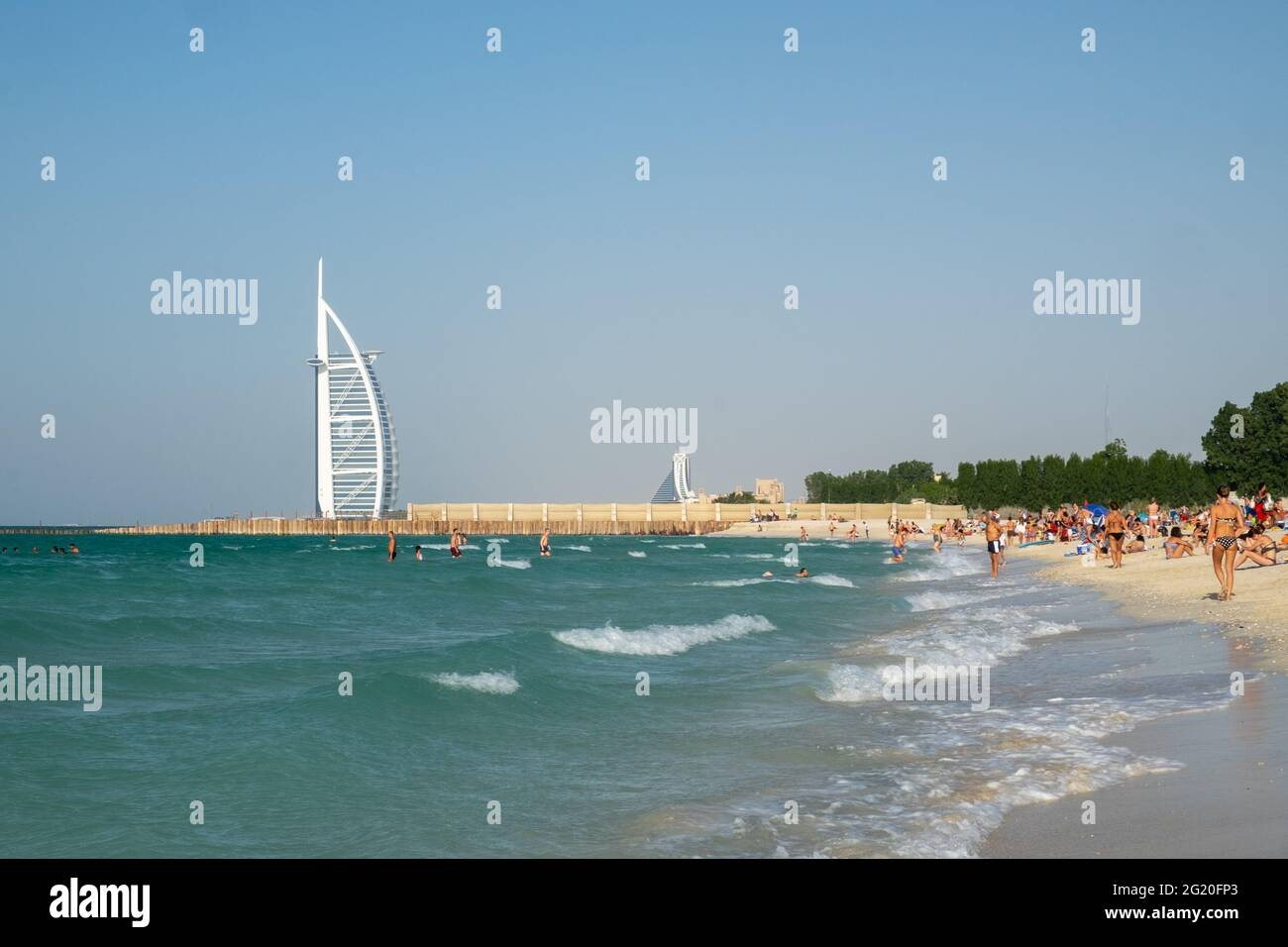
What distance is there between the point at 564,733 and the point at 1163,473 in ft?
291

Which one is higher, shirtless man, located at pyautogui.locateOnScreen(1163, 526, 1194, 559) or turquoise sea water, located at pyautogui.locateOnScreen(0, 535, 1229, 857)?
shirtless man, located at pyautogui.locateOnScreen(1163, 526, 1194, 559)

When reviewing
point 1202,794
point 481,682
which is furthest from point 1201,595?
point 1202,794

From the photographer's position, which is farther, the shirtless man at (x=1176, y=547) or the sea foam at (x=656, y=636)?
the shirtless man at (x=1176, y=547)

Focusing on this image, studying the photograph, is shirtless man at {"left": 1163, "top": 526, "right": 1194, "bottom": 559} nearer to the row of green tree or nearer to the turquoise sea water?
the turquoise sea water

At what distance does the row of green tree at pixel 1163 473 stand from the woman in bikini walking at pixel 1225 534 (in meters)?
65.4

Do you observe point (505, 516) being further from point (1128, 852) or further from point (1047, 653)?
point (1128, 852)

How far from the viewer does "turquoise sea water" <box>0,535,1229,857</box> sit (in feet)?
29.3

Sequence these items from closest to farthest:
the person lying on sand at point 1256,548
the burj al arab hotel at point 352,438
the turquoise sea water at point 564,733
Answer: the turquoise sea water at point 564,733 < the person lying on sand at point 1256,548 < the burj al arab hotel at point 352,438

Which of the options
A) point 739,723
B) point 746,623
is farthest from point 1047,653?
point 746,623

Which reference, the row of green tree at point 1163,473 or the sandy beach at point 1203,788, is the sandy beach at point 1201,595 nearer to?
the sandy beach at point 1203,788

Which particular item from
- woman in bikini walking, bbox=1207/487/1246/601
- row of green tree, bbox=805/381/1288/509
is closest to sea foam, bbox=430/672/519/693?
woman in bikini walking, bbox=1207/487/1246/601

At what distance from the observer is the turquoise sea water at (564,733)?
8938 mm

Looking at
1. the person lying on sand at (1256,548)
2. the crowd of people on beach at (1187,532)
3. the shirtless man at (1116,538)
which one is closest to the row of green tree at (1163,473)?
the crowd of people on beach at (1187,532)

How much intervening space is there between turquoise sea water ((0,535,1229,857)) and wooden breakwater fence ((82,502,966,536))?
119374 millimetres
